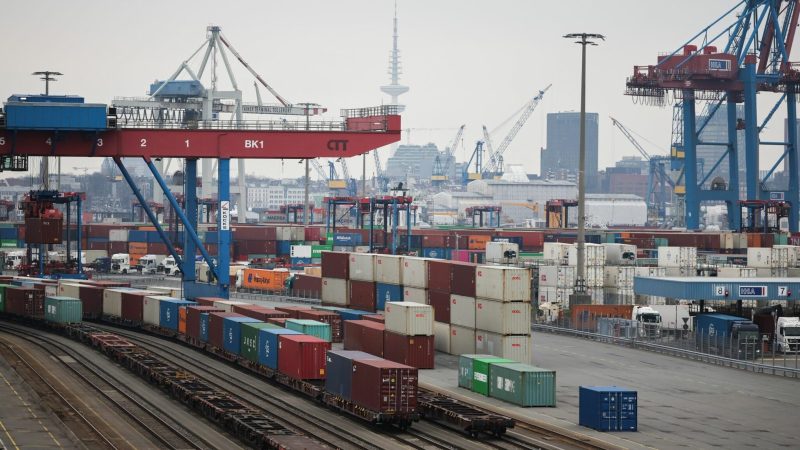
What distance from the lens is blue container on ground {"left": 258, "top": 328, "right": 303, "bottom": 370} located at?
57.1 metres

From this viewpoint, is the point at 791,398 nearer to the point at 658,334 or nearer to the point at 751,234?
the point at 658,334

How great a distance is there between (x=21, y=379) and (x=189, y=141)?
66.1ft

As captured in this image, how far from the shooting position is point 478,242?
158 m

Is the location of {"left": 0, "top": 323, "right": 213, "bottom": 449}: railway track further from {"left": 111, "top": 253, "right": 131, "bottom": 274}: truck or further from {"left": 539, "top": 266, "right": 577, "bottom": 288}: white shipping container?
{"left": 111, "top": 253, "right": 131, "bottom": 274}: truck

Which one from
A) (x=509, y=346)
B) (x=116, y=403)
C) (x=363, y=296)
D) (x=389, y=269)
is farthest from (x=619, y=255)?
(x=116, y=403)

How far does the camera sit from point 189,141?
73.0 metres

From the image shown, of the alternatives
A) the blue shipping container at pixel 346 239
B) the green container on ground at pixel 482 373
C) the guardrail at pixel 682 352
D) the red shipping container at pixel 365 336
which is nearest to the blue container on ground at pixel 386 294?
the red shipping container at pixel 365 336

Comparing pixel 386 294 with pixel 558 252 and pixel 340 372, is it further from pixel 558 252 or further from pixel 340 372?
pixel 558 252

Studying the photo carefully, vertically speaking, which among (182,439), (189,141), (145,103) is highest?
(145,103)

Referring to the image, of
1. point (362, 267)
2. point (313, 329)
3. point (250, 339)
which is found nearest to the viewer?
point (313, 329)

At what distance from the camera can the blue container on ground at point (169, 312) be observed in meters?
75.4

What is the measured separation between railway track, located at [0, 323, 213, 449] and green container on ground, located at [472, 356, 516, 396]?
47.0 ft

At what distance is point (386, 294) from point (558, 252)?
33.0 metres

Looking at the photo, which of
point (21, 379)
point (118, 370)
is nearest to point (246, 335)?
point (118, 370)
